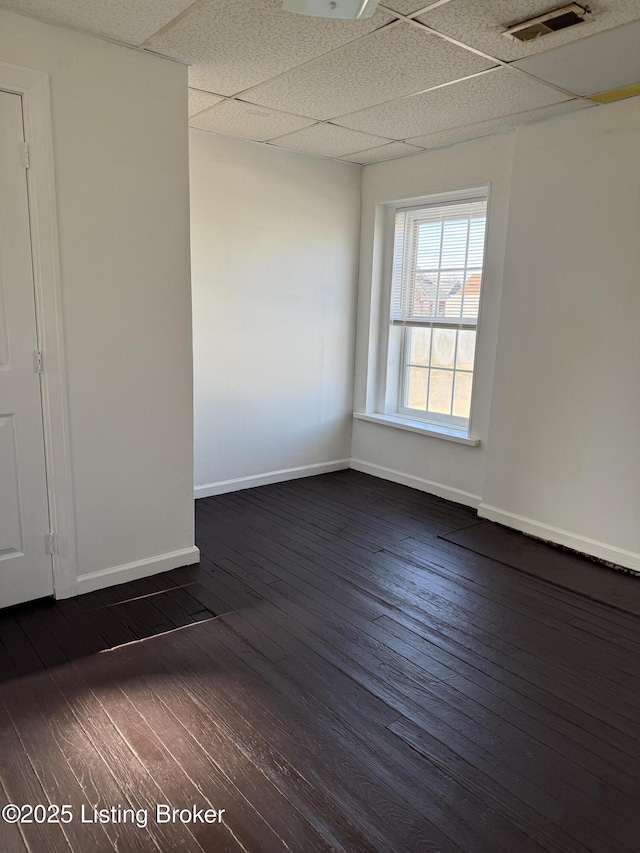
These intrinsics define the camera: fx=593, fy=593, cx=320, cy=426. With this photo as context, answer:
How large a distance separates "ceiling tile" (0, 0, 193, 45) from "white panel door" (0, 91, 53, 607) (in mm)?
342

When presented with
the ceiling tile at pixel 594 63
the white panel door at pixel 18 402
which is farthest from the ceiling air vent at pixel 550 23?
the white panel door at pixel 18 402

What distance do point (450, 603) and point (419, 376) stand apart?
89.2 inches

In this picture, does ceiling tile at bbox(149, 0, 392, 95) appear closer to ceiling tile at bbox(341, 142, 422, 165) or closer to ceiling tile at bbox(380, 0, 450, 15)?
ceiling tile at bbox(380, 0, 450, 15)

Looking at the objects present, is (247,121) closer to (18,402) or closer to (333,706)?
(18,402)

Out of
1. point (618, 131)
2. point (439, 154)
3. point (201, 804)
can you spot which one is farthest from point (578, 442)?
point (201, 804)

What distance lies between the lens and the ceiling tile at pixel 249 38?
7.62 feet

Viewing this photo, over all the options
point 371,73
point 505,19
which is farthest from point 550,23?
point 371,73

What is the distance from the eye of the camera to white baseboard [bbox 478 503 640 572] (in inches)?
133

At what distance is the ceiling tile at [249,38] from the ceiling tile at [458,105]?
0.77 metres

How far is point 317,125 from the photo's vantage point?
3730 mm

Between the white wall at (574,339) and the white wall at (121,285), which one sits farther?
the white wall at (574,339)

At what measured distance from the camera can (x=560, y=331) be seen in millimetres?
3582

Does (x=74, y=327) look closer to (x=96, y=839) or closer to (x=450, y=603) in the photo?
(x=96, y=839)

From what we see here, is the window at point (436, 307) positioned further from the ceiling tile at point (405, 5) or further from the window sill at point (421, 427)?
the ceiling tile at point (405, 5)
